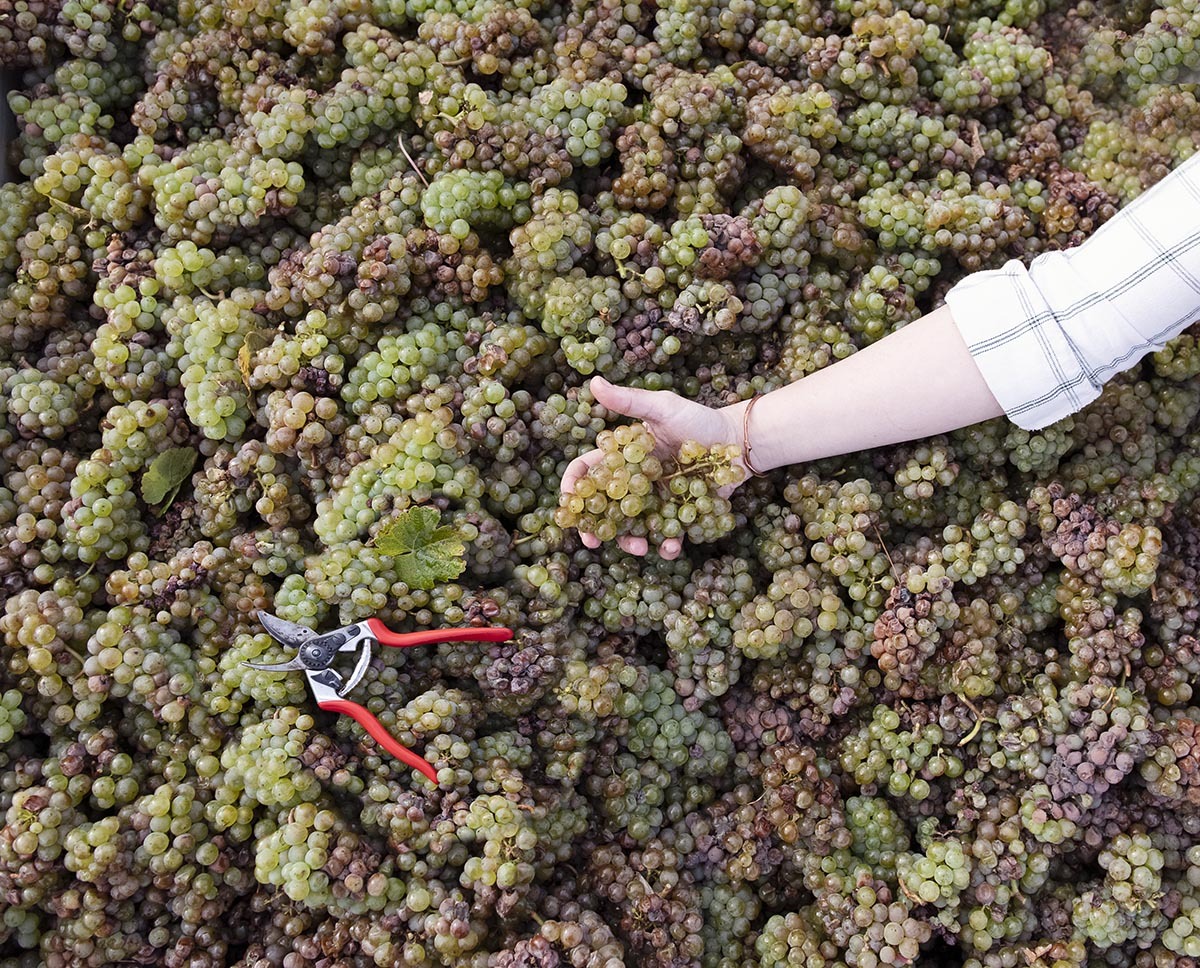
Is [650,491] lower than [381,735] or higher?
higher

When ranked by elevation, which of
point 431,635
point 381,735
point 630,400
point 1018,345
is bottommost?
point 381,735

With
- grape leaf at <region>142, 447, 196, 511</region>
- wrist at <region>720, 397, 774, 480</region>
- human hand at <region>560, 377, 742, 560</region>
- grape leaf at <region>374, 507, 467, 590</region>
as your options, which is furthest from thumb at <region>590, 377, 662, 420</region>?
grape leaf at <region>142, 447, 196, 511</region>

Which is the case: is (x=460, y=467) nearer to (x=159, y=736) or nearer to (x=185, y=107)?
(x=159, y=736)

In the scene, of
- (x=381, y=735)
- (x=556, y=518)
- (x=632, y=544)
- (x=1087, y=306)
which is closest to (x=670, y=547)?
(x=632, y=544)

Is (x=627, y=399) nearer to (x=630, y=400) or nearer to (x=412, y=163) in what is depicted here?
(x=630, y=400)

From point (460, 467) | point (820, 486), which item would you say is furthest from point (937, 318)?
point (460, 467)

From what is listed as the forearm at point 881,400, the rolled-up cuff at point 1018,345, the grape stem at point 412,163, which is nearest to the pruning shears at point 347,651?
the forearm at point 881,400

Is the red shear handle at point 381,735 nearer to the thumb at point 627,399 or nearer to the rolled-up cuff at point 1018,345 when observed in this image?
the thumb at point 627,399

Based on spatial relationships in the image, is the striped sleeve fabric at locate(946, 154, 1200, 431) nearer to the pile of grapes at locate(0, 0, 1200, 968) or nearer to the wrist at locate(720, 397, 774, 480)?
the pile of grapes at locate(0, 0, 1200, 968)
